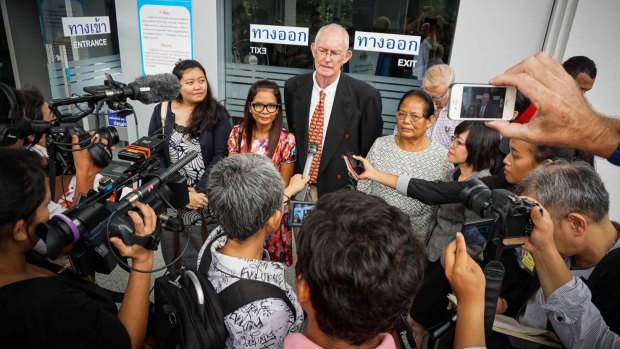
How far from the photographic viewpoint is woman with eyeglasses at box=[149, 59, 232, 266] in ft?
8.75

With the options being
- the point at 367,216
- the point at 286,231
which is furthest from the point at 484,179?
the point at 367,216

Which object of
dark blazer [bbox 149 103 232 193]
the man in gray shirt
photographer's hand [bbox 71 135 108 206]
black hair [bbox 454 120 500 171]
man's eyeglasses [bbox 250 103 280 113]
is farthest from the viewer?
dark blazer [bbox 149 103 232 193]

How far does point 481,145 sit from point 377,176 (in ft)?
2.01

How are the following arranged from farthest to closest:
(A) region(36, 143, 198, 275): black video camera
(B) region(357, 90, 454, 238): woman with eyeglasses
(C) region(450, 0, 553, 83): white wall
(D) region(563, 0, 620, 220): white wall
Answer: (C) region(450, 0, 553, 83): white wall, (D) region(563, 0, 620, 220): white wall, (B) region(357, 90, 454, 238): woman with eyeglasses, (A) region(36, 143, 198, 275): black video camera

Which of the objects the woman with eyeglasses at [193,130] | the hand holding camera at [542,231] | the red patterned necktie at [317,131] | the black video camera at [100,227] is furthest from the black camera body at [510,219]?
the woman with eyeglasses at [193,130]

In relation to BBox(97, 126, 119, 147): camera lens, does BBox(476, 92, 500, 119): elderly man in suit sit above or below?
above

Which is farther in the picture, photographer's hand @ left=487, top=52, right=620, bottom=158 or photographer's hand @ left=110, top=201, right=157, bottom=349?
photographer's hand @ left=110, top=201, right=157, bottom=349

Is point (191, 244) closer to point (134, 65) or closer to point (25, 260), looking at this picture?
point (25, 260)

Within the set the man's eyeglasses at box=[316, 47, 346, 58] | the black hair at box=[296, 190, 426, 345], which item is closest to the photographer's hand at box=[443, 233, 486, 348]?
the black hair at box=[296, 190, 426, 345]

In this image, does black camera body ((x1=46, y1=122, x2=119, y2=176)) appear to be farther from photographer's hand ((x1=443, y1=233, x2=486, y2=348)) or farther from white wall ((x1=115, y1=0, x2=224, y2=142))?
white wall ((x1=115, y1=0, x2=224, y2=142))

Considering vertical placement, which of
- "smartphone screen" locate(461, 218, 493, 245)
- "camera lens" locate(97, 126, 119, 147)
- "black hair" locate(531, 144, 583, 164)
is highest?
"black hair" locate(531, 144, 583, 164)

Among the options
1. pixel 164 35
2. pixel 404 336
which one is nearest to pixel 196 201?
pixel 404 336

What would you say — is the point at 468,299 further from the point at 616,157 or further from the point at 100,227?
the point at 100,227

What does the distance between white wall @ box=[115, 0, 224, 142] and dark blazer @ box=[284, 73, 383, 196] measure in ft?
6.40
